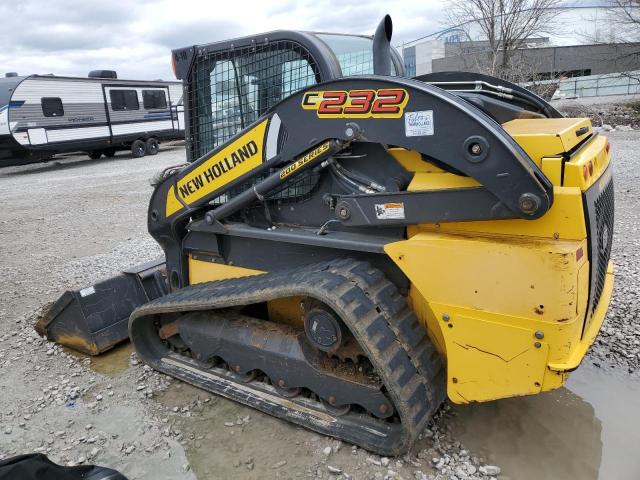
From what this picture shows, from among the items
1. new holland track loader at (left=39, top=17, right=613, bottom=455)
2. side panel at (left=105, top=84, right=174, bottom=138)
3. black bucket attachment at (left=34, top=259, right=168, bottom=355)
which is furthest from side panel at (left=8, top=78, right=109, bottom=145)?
new holland track loader at (left=39, top=17, right=613, bottom=455)

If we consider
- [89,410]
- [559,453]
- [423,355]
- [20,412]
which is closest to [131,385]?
[89,410]

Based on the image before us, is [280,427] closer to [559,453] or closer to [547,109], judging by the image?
[559,453]

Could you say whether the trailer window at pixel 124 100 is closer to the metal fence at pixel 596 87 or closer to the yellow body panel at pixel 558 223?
the yellow body panel at pixel 558 223

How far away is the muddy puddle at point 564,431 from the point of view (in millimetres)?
2605

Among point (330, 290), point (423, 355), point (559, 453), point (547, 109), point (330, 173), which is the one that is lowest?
point (559, 453)

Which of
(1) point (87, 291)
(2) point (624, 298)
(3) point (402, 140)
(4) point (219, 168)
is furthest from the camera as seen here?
(2) point (624, 298)

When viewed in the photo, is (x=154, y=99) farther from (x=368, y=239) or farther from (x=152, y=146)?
(x=368, y=239)

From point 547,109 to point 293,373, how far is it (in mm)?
2584

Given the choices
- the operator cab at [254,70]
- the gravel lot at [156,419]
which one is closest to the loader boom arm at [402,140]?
the operator cab at [254,70]

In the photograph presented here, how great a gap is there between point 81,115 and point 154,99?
10.7ft

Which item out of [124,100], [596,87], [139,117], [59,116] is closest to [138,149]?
[139,117]

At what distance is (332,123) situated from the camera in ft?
8.89

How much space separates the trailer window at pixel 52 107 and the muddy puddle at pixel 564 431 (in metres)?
15.8

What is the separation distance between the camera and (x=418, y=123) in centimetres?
241
